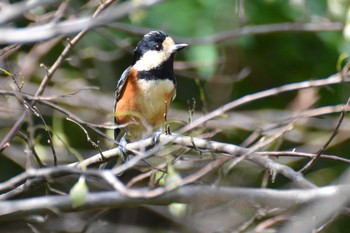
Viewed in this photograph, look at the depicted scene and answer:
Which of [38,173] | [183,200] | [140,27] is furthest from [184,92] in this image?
[38,173]

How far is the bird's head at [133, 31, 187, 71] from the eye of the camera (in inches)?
206

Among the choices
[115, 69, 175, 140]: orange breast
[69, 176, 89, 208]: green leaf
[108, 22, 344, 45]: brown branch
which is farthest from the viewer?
[108, 22, 344, 45]: brown branch

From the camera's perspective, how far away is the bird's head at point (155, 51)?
524cm

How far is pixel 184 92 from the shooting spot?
698cm

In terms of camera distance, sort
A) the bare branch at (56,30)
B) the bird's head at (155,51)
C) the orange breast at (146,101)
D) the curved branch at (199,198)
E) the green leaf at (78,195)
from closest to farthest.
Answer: the bare branch at (56,30), the green leaf at (78,195), the curved branch at (199,198), the orange breast at (146,101), the bird's head at (155,51)

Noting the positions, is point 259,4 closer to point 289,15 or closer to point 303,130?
point 289,15

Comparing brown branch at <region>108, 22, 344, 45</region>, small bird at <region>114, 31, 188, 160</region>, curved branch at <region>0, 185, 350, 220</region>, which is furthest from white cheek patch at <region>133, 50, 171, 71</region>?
curved branch at <region>0, 185, 350, 220</region>

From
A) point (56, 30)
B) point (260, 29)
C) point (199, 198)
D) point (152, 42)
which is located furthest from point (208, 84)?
point (56, 30)

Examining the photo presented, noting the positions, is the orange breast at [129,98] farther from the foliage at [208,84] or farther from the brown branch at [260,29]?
the brown branch at [260,29]

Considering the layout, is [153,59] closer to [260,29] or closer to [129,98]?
[129,98]

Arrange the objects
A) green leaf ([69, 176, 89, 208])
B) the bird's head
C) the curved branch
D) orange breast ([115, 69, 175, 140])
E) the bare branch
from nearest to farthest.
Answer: the bare branch → green leaf ([69, 176, 89, 208]) → the curved branch → orange breast ([115, 69, 175, 140]) → the bird's head

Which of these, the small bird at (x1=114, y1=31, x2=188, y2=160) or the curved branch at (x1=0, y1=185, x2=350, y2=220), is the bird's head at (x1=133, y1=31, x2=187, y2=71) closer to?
the small bird at (x1=114, y1=31, x2=188, y2=160)

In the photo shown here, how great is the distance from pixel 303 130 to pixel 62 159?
224 centimetres

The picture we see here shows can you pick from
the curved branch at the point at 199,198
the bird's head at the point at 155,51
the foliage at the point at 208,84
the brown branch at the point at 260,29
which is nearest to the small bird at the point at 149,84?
the bird's head at the point at 155,51
